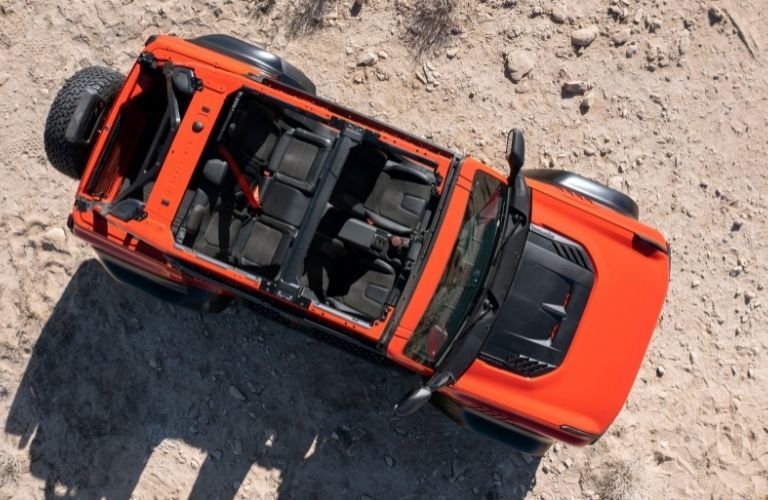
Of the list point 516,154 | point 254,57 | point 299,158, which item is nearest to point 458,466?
point 516,154

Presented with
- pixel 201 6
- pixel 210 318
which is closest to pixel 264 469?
pixel 210 318

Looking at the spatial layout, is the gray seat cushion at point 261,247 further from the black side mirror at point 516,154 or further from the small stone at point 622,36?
the small stone at point 622,36

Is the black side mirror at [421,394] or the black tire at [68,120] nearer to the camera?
the black side mirror at [421,394]

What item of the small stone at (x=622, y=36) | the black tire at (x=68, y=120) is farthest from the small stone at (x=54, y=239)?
the small stone at (x=622, y=36)

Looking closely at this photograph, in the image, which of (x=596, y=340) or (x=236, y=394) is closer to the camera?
(x=596, y=340)

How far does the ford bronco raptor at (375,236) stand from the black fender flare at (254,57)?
0.23 meters

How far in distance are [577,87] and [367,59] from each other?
1976 millimetres

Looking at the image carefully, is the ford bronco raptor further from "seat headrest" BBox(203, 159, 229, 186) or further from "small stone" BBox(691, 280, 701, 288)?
"small stone" BBox(691, 280, 701, 288)

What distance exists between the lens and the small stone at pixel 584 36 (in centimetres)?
555

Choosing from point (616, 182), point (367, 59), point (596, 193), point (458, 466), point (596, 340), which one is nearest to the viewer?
point (596, 340)

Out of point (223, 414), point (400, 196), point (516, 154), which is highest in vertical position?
point (516, 154)

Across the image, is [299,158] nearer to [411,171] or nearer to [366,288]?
[411,171]

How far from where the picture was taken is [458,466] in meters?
5.35

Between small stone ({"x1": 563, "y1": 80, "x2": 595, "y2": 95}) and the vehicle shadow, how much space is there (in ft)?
10.1
